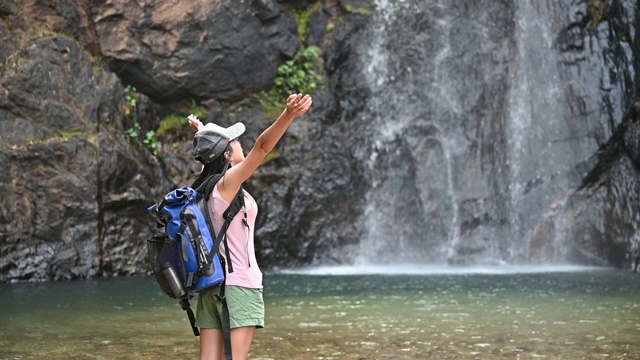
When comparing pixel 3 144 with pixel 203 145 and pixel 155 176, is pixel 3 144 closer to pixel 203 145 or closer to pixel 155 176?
pixel 155 176

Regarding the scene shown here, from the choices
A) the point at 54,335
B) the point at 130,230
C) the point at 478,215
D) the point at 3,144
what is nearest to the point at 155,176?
the point at 130,230

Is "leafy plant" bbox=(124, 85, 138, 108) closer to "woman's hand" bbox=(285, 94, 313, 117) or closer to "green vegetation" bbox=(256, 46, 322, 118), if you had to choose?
"green vegetation" bbox=(256, 46, 322, 118)

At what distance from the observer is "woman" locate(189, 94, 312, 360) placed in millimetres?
3992

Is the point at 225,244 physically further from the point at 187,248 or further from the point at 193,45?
the point at 193,45

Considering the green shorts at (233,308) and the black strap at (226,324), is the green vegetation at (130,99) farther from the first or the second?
the black strap at (226,324)

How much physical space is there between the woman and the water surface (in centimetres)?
299

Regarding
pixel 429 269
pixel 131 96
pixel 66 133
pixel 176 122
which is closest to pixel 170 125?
pixel 176 122

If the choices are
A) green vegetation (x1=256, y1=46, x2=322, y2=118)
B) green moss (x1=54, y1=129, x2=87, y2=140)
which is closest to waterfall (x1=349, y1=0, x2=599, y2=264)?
green vegetation (x1=256, y1=46, x2=322, y2=118)

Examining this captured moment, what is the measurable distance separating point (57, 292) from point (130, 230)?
142 inches

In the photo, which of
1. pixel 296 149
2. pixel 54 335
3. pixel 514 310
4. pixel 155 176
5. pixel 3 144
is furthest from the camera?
pixel 296 149

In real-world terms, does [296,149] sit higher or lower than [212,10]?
lower

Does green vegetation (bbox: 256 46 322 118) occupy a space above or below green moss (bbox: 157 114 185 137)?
above

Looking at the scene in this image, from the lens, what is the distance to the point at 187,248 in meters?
3.96

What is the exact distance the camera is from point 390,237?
743 inches
